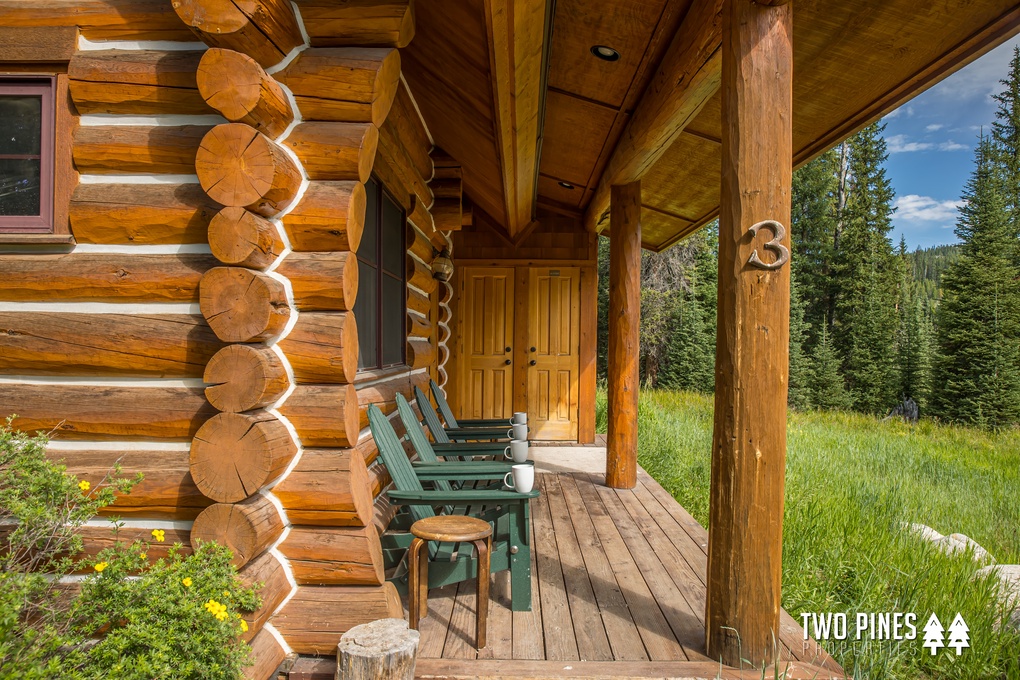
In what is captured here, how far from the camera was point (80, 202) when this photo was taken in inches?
92.0

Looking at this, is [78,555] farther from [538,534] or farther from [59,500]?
[538,534]

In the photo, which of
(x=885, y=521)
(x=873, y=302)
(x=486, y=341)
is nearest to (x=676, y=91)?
(x=885, y=521)

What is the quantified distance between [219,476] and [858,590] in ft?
10.6

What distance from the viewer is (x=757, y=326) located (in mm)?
2262

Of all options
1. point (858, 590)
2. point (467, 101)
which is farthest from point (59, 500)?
point (858, 590)

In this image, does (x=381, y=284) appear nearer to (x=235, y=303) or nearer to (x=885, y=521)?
(x=235, y=303)

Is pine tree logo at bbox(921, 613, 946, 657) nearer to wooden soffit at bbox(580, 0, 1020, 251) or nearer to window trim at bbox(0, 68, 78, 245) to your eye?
wooden soffit at bbox(580, 0, 1020, 251)

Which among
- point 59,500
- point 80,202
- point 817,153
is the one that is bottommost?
point 59,500

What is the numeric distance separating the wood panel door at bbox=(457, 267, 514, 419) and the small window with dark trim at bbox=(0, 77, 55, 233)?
5.50 meters

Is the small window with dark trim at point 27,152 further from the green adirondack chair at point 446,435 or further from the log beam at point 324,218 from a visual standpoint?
the green adirondack chair at point 446,435

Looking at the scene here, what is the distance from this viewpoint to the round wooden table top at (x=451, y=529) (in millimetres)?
2436

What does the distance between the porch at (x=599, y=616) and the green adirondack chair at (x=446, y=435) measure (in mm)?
655

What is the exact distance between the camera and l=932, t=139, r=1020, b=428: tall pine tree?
13.6m

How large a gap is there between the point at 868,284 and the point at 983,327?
225 inches
